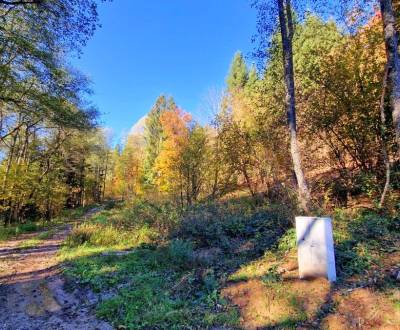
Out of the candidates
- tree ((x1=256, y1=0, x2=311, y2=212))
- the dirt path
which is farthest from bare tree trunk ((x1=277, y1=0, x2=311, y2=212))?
the dirt path

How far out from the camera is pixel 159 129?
30.2m

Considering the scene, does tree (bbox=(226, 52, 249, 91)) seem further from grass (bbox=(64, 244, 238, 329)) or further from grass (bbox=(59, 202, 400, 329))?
grass (bbox=(64, 244, 238, 329))

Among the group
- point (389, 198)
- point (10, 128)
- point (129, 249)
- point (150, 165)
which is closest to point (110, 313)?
point (129, 249)

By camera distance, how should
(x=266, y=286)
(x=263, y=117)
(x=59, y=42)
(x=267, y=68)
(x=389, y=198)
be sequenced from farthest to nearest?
(x=263, y=117)
(x=267, y=68)
(x=59, y=42)
(x=389, y=198)
(x=266, y=286)

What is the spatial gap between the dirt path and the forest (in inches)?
4.3

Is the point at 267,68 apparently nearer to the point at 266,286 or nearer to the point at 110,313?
the point at 266,286

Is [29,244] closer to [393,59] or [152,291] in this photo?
[152,291]

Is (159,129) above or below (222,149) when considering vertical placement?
above

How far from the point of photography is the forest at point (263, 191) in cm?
366

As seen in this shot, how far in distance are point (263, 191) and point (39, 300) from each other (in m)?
8.35

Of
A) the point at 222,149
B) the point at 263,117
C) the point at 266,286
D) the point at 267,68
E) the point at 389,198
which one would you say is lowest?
the point at 266,286

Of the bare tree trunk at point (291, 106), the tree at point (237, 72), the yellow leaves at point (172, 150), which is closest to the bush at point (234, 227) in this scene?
the bare tree trunk at point (291, 106)

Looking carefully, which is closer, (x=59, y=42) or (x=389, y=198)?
(x=389, y=198)

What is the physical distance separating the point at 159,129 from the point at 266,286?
27.4 metres
